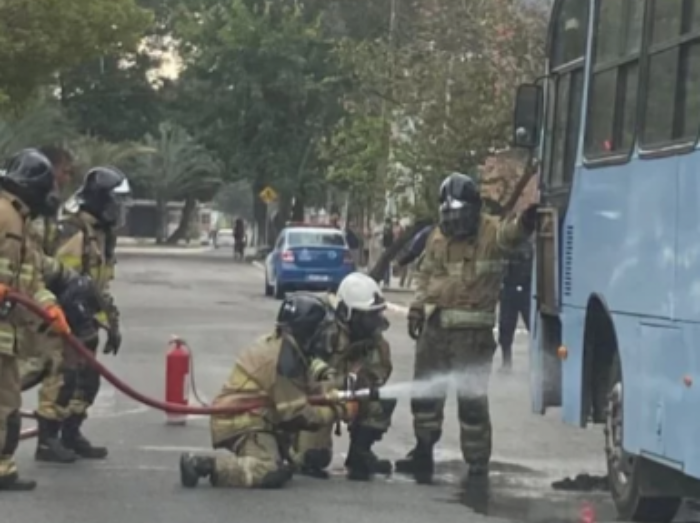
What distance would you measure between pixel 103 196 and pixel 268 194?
158ft

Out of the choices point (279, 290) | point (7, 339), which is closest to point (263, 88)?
point (279, 290)

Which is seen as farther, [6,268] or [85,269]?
[85,269]

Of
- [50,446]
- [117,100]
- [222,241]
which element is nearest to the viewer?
[50,446]

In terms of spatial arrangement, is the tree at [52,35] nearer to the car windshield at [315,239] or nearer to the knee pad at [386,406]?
the car windshield at [315,239]

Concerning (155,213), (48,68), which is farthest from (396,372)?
(155,213)

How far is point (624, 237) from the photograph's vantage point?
9672mm

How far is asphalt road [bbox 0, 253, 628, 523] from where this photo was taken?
10195mm

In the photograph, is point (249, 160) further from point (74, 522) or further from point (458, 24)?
point (74, 522)

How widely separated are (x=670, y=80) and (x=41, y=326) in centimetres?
397

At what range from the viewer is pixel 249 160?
2437 inches

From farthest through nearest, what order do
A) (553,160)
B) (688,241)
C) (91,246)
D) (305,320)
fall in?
1. (91,246)
2. (553,160)
3. (305,320)
4. (688,241)

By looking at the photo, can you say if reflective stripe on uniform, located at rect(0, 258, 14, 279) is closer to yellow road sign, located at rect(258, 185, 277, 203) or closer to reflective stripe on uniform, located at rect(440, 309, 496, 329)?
reflective stripe on uniform, located at rect(440, 309, 496, 329)

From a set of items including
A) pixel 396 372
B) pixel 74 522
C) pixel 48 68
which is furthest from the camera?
pixel 48 68

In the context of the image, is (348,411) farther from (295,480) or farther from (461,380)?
(461,380)
